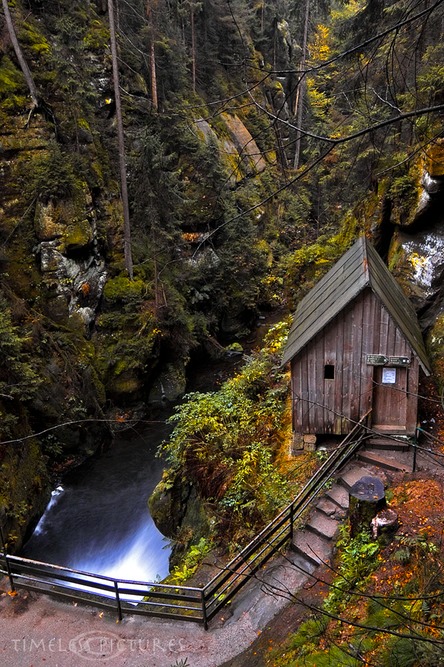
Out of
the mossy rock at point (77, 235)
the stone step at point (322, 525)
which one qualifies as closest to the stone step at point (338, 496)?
the stone step at point (322, 525)

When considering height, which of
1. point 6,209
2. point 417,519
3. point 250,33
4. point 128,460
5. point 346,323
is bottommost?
point 128,460

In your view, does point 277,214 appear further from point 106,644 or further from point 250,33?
point 106,644

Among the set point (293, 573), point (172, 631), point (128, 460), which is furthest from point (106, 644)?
point (128, 460)

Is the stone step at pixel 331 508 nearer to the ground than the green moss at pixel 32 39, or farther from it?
nearer to the ground

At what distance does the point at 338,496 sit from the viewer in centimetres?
1006

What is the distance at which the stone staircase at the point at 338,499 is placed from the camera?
9008mm

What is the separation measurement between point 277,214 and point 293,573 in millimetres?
31431

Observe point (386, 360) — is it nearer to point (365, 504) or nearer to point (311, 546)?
point (365, 504)

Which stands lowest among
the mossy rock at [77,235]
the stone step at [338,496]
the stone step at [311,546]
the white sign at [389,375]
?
the stone step at [311,546]

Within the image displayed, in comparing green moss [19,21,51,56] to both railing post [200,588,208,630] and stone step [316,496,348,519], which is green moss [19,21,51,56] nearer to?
stone step [316,496,348,519]

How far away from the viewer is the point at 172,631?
8.26m

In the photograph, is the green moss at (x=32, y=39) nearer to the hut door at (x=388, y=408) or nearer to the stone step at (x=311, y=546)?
the hut door at (x=388, y=408)

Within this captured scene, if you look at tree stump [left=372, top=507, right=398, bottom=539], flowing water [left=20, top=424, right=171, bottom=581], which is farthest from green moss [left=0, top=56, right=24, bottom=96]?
tree stump [left=372, top=507, right=398, bottom=539]

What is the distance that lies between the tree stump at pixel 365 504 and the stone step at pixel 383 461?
2.43 metres
